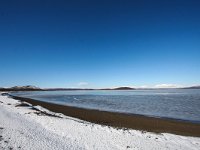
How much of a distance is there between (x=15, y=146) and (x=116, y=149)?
181 inches

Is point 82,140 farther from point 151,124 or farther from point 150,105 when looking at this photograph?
point 150,105

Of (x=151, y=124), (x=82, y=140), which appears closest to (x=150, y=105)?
(x=151, y=124)

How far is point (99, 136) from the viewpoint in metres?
10.8

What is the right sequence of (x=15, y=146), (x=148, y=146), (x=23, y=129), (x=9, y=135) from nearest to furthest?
(x=15, y=146) → (x=148, y=146) → (x=9, y=135) → (x=23, y=129)

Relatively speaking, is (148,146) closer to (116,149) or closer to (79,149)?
(116,149)

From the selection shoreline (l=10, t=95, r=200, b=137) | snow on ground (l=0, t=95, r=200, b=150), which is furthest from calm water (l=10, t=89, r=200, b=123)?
snow on ground (l=0, t=95, r=200, b=150)

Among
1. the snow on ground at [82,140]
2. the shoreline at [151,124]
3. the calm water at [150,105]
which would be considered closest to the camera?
the snow on ground at [82,140]

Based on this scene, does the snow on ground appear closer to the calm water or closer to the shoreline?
the shoreline

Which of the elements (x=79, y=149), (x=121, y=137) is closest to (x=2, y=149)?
(x=79, y=149)

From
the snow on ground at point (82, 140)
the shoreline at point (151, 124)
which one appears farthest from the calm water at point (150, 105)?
the snow on ground at point (82, 140)

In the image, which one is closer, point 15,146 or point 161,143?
point 15,146

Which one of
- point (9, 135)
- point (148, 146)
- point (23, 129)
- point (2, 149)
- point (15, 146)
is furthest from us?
point (23, 129)

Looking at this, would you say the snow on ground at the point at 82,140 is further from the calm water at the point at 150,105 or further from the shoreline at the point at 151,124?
the calm water at the point at 150,105

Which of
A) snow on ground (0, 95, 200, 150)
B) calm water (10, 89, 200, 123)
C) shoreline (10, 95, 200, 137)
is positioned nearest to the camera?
snow on ground (0, 95, 200, 150)
